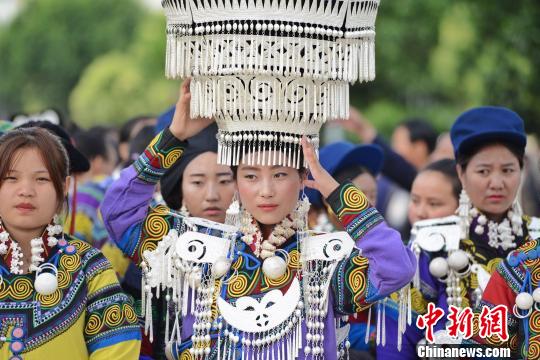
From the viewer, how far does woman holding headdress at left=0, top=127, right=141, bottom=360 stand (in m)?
4.26

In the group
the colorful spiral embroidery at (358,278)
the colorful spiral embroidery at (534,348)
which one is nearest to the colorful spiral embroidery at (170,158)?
the colorful spiral embroidery at (358,278)

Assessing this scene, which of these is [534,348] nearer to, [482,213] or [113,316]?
[482,213]

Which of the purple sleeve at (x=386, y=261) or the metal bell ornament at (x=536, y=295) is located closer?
the purple sleeve at (x=386, y=261)

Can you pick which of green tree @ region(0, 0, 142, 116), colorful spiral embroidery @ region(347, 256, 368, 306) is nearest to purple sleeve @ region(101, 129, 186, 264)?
colorful spiral embroidery @ region(347, 256, 368, 306)

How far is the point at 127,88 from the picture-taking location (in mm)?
44719

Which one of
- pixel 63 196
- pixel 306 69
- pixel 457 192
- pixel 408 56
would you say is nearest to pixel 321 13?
pixel 306 69

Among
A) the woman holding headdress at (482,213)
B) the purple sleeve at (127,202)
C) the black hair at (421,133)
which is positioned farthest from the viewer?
the black hair at (421,133)

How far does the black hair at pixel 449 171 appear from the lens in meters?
6.41

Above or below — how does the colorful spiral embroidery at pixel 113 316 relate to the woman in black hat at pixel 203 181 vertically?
below

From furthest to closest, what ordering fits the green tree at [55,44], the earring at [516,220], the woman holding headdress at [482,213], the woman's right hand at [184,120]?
the green tree at [55,44] → the earring at [516,220] → the woman holding headdress at [482,213] → the woman's right hand at [184,120]

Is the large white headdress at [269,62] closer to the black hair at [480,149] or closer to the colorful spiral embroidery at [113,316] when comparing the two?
the colorful spiral embroidery at [113,316]

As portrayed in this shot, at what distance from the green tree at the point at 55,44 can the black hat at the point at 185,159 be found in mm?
54550

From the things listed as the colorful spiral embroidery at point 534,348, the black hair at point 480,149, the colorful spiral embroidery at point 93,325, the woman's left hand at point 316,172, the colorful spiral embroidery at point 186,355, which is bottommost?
the colorful spiral embroidery at point 186,355

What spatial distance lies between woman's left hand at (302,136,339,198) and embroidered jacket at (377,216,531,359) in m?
0.99
